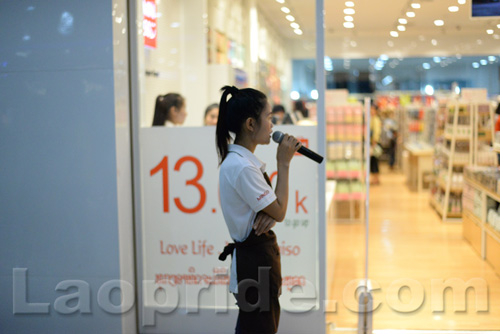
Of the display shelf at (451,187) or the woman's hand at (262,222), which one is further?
the display shelf at (451,187)

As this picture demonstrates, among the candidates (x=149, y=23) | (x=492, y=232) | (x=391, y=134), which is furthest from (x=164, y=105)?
(x=391, y=134)

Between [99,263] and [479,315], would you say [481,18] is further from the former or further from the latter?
→ [99,263]

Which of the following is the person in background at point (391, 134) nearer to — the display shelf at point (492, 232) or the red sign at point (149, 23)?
the display shelf at point (492, 232)

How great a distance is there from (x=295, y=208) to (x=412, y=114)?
38.3ft

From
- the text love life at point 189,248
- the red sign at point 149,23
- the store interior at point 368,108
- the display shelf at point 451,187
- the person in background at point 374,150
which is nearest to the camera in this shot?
the text love life at point 189,248

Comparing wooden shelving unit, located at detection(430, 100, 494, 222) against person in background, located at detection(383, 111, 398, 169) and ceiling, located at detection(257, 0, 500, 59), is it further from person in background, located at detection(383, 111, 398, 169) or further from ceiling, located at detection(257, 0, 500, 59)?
person in background, located at detection(383, 111, 398, 169)

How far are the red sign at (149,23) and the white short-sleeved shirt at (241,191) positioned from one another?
8.57 ft

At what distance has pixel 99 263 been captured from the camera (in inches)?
149

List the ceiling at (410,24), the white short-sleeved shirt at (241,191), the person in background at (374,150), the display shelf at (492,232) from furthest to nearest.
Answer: the person in background at (374,150) → the display shelf at (492,232) → the ceiling at (410,24) → the white short-sleeved shirt at (241,191)

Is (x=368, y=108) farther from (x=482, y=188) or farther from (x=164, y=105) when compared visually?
(x=482, y=188)

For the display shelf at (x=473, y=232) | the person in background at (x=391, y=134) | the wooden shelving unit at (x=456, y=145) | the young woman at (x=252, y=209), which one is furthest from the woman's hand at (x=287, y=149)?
the person in background at (x=391, y=134)

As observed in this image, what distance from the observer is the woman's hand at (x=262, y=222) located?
2381 mm

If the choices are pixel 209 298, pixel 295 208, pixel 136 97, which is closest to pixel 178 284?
pixel 209 298

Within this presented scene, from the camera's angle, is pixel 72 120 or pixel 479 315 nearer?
pixel 72 120
